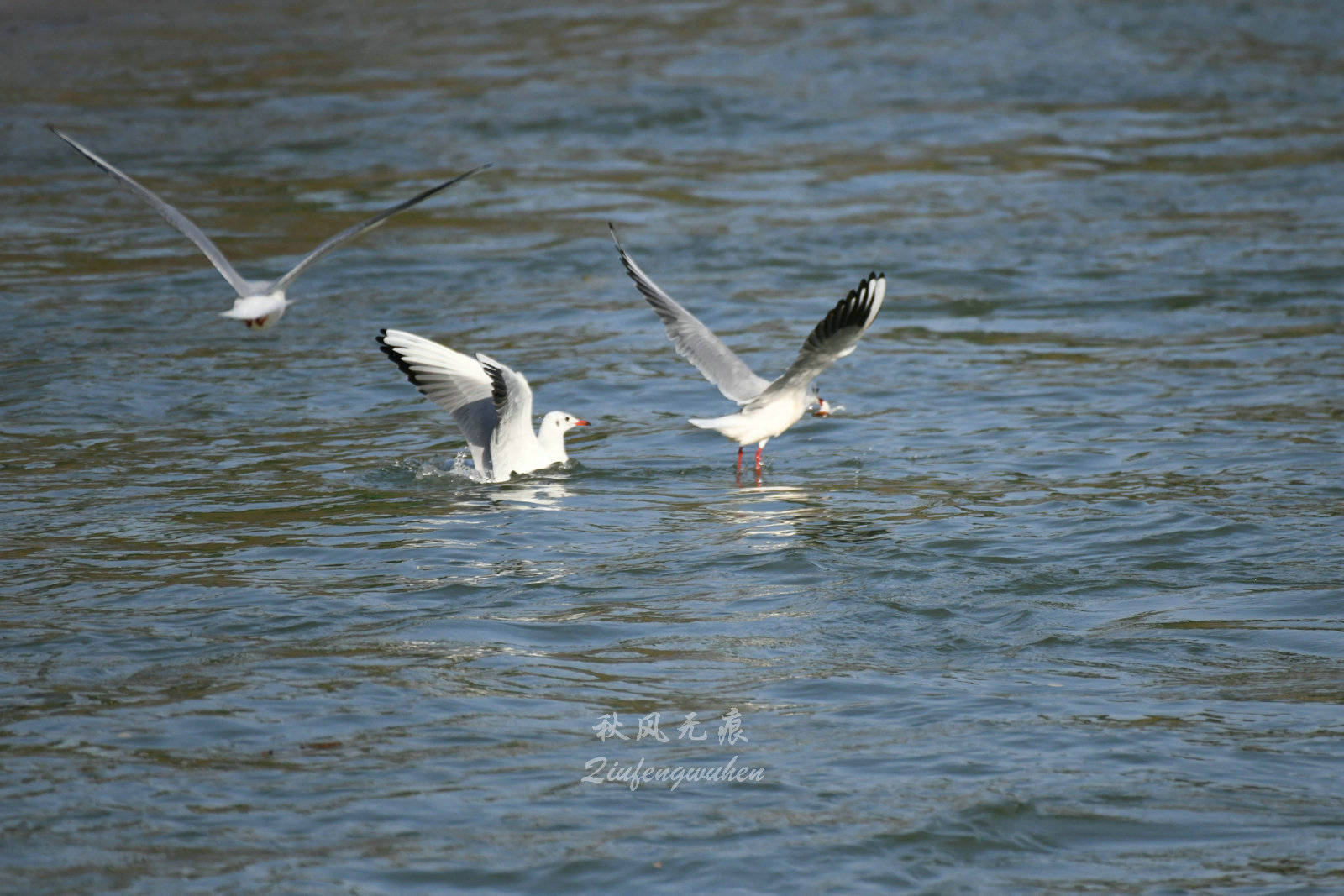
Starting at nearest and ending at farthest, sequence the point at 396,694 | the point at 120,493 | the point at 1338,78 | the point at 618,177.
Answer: the point at 396,694
the point at 120,493
the point at 618,177
the point at 1338,78

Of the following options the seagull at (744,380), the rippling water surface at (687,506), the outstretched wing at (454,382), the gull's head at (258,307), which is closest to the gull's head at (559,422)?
the rippling water surface at (687,506)

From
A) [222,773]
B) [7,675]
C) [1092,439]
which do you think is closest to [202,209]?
[1092,439]

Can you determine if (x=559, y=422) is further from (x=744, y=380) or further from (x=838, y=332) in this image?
(x=838, y=332)

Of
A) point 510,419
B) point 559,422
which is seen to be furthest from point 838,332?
point 559,422

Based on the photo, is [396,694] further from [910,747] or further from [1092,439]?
[1092,439]

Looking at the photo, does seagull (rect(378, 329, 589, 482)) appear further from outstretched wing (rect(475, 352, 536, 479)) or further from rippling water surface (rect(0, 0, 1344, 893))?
rippling water surface (rect(0, 0, 1344, 893))

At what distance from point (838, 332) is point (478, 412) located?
2.92 m

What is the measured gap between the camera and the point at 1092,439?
11.5 meters

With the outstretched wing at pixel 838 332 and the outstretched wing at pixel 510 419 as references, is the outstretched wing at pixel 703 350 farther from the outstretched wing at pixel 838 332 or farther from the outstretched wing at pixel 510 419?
the outstretched wing at pixel 510 419

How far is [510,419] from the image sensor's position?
35.6 feet

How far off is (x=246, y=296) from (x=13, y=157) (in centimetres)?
1149

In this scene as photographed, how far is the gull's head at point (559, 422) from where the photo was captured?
11.5 m

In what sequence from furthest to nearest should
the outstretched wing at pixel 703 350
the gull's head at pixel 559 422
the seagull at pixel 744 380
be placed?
the gull's head at pixel 559 422, the outstretched wing at pixel 703 350, the seagull at pixel 744 380

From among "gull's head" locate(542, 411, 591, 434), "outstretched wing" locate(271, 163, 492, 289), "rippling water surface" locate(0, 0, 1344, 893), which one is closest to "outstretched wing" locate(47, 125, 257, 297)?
"outstretched wing" locate(271, 163, 492, 289)
